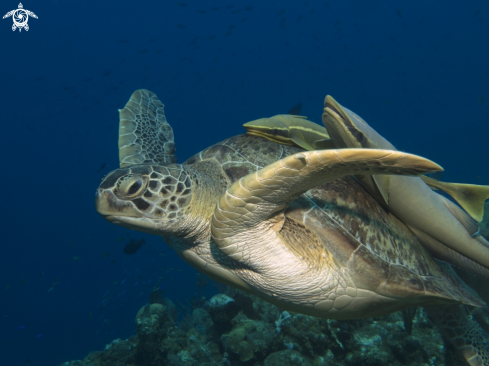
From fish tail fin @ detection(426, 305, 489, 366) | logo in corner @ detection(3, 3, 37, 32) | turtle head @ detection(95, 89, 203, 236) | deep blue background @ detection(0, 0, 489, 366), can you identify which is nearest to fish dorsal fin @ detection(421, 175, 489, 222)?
fish tail fin @ detection(426, 305, 489, 366)

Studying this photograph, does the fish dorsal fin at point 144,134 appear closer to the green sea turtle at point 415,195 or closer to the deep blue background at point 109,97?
the green sea turtle at point 415,195

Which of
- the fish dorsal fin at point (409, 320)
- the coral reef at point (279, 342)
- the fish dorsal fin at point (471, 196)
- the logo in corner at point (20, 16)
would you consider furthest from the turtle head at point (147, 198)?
the logo in corner at point (20, 16)

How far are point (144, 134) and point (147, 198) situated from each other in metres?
1.69

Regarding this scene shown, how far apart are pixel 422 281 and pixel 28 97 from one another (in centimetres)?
6636

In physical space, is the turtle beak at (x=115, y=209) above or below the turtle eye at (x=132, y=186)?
below

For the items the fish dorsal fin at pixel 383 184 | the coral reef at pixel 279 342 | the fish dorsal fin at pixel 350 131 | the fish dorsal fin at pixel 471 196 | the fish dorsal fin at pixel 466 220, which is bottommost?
the coral reef at pixel 279 342

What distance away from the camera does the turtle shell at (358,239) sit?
1.56 m

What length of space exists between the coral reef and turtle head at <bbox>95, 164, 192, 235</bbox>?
7.55 feet

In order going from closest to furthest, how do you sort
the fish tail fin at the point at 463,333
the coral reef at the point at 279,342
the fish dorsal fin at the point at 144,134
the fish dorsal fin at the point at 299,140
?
the fish dorsal fin at the point at 299,140 < the fish tail fin at the point at 463,333 < the coral reef at the point at 279,342 < the fish dorsal fin at the point at 144,134

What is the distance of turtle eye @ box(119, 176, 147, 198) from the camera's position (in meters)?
1.42

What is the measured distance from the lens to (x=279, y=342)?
3.29 meters

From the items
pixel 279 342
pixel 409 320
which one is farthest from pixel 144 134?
pixel 409 320

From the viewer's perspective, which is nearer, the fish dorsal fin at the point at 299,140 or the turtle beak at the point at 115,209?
the turtle beak at the point at 115,209

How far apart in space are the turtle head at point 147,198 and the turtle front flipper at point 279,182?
312 millimetres
